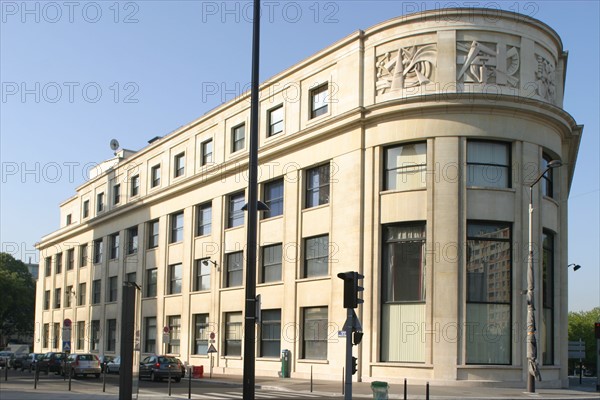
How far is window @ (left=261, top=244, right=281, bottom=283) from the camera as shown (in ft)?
141

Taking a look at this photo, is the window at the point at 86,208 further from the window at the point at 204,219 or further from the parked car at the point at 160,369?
the parked car at the point at 160,369

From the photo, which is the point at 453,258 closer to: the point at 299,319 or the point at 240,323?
the point at 299,319

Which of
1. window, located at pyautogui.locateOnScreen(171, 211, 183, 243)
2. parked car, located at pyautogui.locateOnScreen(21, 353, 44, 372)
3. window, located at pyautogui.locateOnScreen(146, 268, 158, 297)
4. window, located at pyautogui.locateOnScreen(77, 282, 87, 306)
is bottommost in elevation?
parked car, located at pyautogui.locateOnScreen(21, 353, 44, 372)

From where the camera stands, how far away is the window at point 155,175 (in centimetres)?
5962

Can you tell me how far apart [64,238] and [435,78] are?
180 ft

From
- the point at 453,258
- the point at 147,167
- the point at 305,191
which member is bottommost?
the point at 453,258

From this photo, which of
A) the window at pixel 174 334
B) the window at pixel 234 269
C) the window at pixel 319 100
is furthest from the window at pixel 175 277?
the window at pixel 319 100

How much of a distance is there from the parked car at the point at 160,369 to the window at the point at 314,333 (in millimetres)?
6479

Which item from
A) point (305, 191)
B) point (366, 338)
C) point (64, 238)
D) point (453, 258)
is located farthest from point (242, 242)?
point (64, 238)

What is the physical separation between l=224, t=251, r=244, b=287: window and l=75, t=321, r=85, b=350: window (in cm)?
2843

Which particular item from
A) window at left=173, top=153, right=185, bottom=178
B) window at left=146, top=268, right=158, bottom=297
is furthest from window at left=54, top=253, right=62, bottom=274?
window at left=173, top=153, right=185, bottom=178

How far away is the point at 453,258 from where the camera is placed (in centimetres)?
3356

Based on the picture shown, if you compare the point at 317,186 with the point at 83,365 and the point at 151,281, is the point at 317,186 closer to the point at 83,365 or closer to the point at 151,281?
the point at 83,365

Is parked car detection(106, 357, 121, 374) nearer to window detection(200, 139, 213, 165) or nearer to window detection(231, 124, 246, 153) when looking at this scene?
window detection(200, 139, 213, 165)
